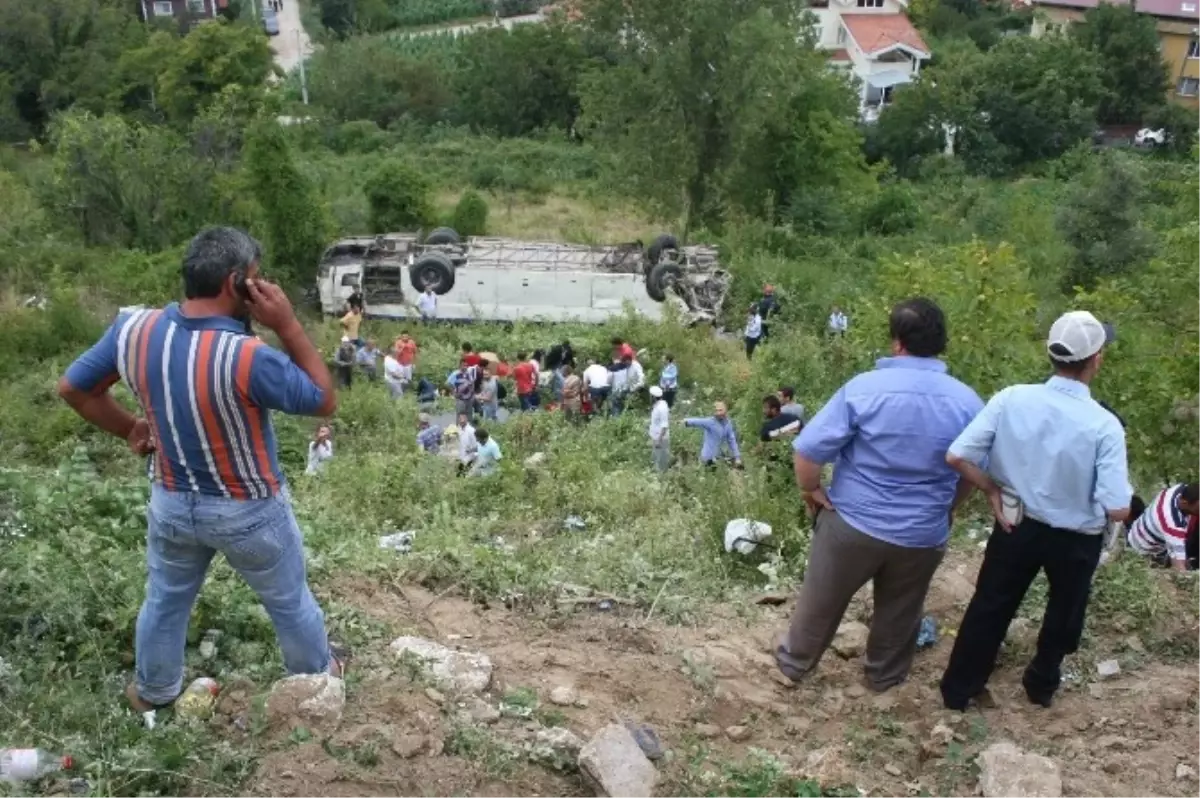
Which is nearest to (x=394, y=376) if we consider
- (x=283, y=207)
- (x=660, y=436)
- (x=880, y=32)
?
(x=660, y=436)

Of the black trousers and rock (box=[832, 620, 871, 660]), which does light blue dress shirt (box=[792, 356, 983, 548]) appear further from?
rock (box=[832, 620, 871, 660])

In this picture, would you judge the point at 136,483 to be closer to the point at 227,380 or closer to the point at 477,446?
the point at 227,380

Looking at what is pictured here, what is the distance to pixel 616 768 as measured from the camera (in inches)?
137

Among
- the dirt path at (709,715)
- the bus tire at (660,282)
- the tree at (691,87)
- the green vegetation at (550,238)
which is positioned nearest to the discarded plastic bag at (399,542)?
the green vegetation at (550,238)

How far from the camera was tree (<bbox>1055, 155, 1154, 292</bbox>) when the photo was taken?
24.2 metres

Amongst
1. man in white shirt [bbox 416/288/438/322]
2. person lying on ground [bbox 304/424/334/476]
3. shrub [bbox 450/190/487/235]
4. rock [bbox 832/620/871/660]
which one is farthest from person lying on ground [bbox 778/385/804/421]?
shrub [bbox 450/190/487/235]

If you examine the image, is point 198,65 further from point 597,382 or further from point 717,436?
point 717,436

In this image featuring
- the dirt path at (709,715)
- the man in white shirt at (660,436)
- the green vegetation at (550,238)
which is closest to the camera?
the dirt path at (709,715)

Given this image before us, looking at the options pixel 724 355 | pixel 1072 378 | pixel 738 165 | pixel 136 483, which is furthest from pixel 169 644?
pixel 738 165

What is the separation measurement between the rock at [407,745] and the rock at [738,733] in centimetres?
116

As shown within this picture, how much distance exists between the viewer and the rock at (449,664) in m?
4.00

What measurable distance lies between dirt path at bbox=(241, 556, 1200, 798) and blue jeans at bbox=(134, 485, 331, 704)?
34 cm

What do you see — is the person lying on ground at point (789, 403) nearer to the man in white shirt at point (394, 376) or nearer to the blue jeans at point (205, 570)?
the blue jeans at point (205, 570)

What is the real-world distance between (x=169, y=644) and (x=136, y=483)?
8.71ft
